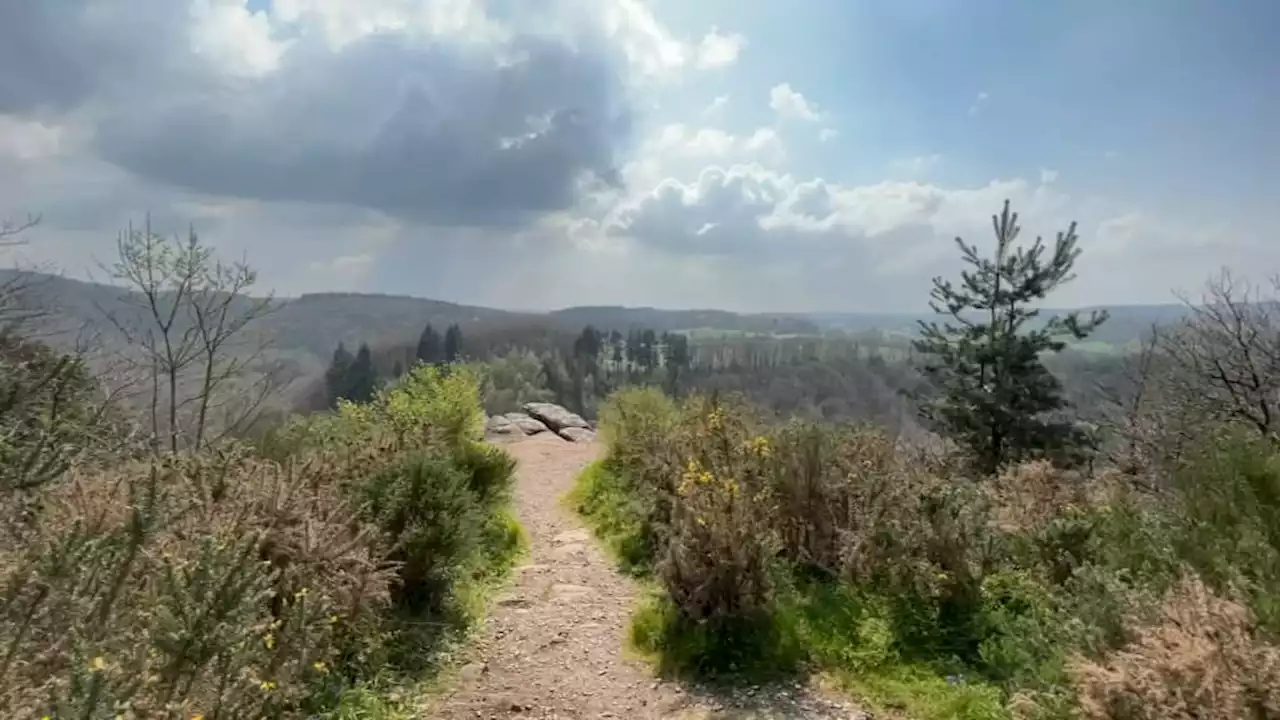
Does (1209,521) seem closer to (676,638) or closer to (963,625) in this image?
(963,625)

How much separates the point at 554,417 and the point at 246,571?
15.8m

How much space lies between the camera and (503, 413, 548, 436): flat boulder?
16.6m

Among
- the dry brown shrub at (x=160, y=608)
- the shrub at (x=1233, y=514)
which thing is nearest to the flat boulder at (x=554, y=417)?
the dry brown shrub at (x=160, y=608)

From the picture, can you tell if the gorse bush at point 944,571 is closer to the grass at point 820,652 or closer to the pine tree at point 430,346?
the grass at point 820,652

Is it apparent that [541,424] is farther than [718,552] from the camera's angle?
Yes

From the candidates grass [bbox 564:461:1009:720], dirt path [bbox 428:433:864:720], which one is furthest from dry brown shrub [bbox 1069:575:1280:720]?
dirt path [bbox 428:433:864:720]

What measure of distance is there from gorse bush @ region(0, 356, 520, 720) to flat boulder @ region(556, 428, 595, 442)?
8.76 metres

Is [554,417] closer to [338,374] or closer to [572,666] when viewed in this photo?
[572,666]

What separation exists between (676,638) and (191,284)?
1083 centimetres

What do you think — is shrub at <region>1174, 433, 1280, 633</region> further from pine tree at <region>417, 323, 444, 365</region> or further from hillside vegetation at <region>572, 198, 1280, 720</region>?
pine tree at <region>417, 323, 444, 365</region>

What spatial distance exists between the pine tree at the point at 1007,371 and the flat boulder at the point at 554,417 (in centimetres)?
849

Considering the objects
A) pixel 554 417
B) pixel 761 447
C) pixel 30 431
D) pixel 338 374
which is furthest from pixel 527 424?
pixel 338 374

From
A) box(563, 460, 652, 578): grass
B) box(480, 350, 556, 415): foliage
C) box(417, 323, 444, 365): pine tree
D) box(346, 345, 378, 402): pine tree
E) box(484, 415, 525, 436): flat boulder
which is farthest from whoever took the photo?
box(417, 323, 444, 365): pine tree

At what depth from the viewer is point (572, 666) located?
4516 mm
